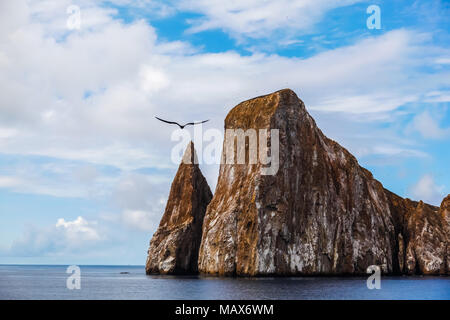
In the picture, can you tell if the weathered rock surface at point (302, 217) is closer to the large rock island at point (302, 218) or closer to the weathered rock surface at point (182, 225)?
the large rock island at point (302, 218)

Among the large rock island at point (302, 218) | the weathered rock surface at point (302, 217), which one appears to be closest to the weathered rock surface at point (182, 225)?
the large rock island at point (302, 218)

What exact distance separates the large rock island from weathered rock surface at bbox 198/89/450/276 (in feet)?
0.52

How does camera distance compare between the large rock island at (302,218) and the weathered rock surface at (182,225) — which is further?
the weathered rock surface at (182,225)

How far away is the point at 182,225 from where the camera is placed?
114812 mm

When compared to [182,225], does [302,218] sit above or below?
above

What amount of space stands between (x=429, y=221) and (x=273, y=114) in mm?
40099

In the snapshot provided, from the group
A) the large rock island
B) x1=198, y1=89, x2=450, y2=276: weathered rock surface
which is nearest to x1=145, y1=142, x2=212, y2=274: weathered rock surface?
the large rock island

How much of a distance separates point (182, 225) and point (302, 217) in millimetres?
25516

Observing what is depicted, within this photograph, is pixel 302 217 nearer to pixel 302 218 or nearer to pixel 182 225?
pixel 302 218

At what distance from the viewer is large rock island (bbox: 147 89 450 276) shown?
95500 mm

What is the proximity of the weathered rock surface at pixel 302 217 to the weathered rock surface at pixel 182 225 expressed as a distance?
10.1m

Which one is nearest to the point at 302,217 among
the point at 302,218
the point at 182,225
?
the point at 302,218

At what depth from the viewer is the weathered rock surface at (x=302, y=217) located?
9550cm
